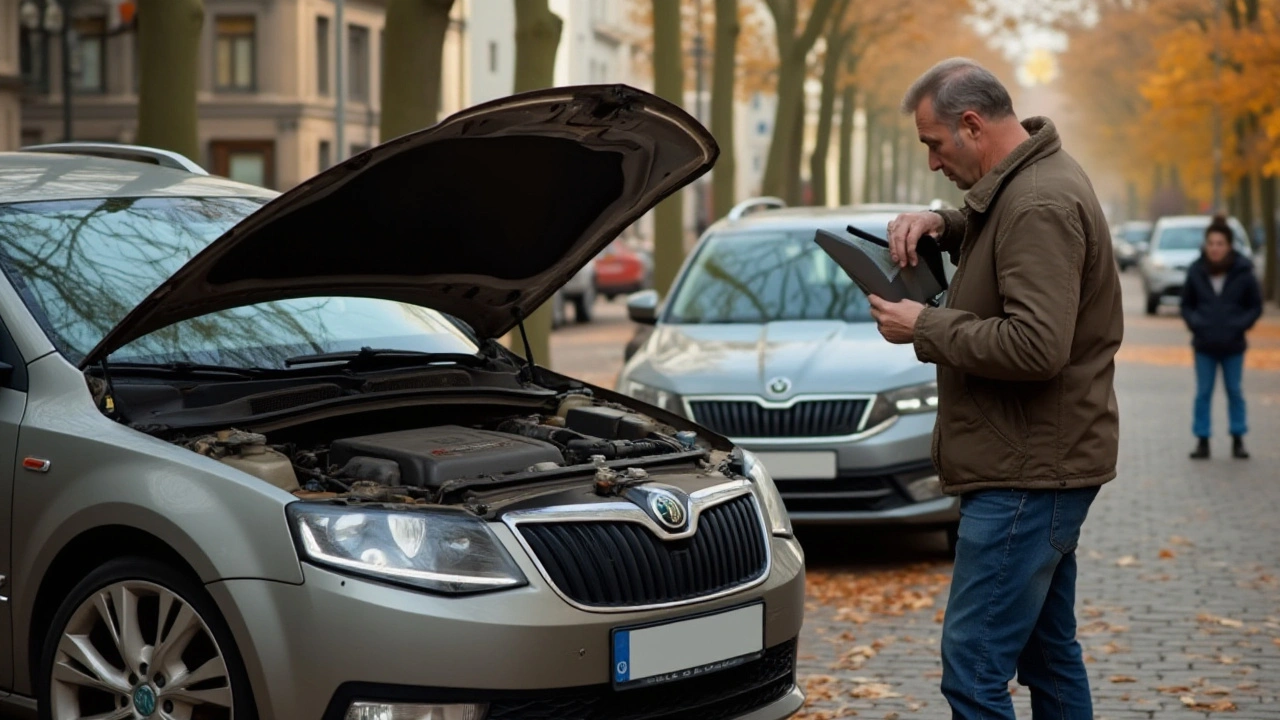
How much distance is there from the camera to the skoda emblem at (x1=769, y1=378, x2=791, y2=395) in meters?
8.63

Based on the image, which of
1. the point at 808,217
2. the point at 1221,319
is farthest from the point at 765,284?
the point at 1221,319

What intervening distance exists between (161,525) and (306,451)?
59cm

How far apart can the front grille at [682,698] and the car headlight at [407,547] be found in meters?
0.29

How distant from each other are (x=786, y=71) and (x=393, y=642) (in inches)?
1029

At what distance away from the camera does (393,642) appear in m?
4.02

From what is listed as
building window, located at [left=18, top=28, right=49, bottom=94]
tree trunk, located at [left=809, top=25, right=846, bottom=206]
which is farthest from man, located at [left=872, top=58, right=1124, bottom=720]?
building window, located at [left=18, top=28, right=49, bottom=94]

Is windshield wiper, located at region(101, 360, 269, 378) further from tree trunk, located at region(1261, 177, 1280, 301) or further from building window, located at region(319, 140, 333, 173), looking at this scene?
building window, located at region(319, 140, 333, 173)

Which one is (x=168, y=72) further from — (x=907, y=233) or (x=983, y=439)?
(x=983, y=439)

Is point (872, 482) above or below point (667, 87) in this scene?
below

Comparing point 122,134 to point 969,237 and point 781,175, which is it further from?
point 969,237

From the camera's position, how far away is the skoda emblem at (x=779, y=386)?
28.3 ft

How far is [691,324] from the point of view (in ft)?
32.8

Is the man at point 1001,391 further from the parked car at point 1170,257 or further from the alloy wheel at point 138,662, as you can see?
the parked car at point 1170,257

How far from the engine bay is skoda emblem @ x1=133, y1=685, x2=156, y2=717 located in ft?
1.85
